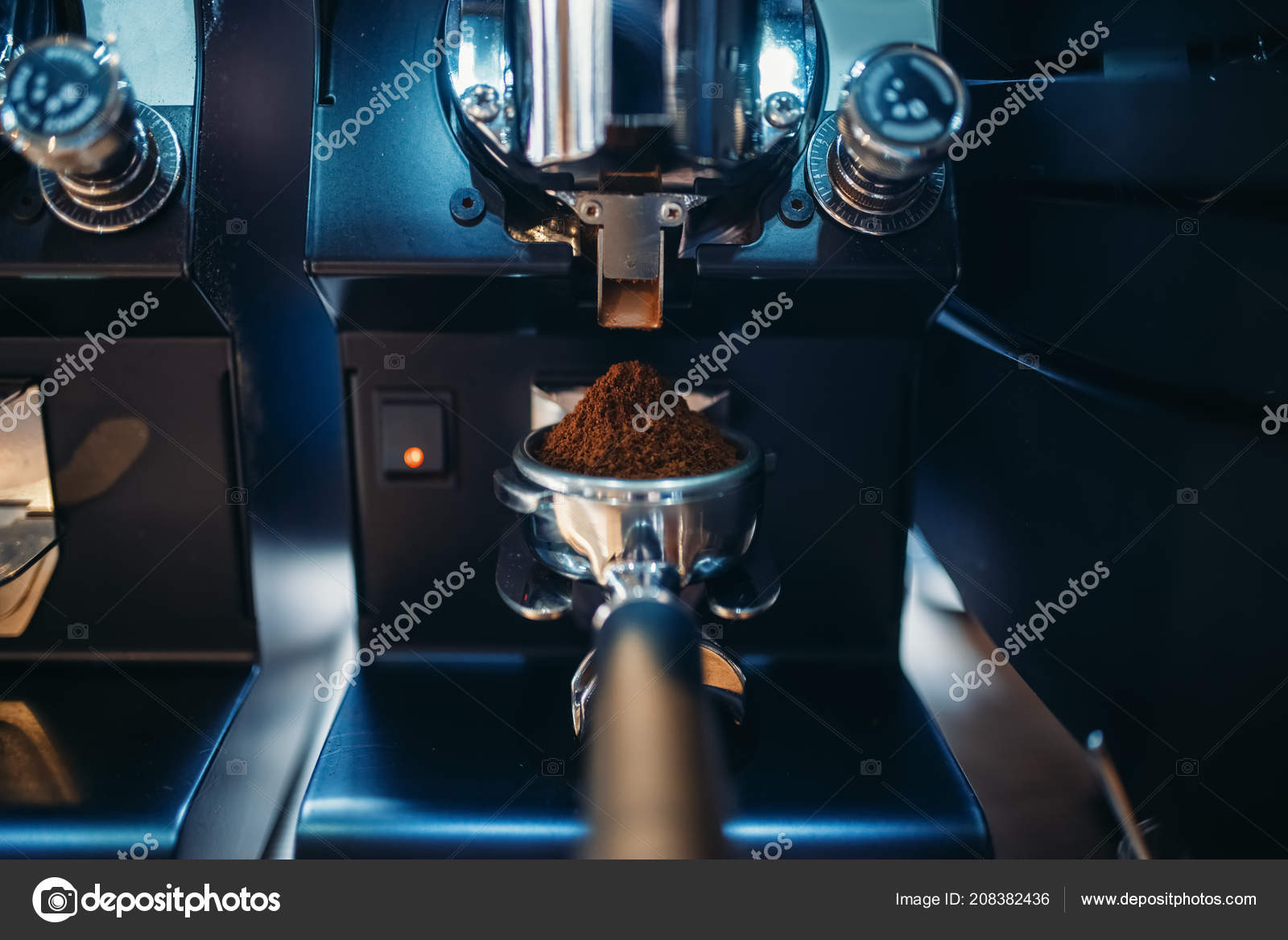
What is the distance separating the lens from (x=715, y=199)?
1.40ft

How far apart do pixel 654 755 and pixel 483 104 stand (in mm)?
291

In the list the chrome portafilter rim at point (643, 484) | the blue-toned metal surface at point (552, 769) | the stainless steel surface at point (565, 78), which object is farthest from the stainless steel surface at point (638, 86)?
the blue-toned metal surface at point (552, 769)

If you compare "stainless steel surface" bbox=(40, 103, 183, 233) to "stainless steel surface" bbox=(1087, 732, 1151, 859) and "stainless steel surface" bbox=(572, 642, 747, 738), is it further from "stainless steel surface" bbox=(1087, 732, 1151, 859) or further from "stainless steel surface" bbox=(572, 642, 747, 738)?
"stainless steel surface" bbox=(1087, 732, 1151, 859)

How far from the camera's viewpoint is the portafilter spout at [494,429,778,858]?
0.28 metres

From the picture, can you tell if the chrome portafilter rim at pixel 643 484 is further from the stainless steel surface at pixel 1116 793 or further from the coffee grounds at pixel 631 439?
the stainless steel surface at pixel 1116 793

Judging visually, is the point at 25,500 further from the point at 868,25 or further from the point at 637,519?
the point at 868,25

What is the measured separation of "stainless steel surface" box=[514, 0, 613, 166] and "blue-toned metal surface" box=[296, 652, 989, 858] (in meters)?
0.26

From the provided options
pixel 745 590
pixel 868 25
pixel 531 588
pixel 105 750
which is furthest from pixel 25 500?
pixel 868 25

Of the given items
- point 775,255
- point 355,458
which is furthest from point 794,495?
point 355,458

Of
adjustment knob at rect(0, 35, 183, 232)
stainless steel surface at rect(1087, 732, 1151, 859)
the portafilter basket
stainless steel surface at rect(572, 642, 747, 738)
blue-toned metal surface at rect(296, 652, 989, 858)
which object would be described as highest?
adjustment knob at rect(0, 35, 183, 232)

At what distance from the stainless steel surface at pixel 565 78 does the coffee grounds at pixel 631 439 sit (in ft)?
0.34

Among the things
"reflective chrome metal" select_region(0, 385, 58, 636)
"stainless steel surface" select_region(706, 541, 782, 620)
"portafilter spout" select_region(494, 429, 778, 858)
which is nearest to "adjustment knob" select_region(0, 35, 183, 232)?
"reflective chrome metal" select_region(0, 385, 58, 636)

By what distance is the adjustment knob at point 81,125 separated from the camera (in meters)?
0.37
